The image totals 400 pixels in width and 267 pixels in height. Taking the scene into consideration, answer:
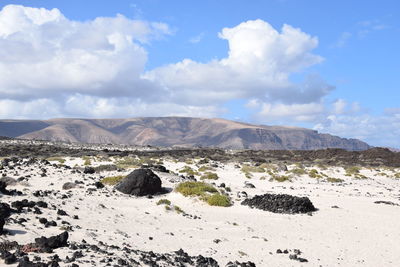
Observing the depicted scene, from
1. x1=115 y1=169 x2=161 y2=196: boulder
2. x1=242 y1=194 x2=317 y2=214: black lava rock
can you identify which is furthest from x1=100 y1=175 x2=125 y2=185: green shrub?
x1=242 y1=194 x2=317 y2=214: black lava rock

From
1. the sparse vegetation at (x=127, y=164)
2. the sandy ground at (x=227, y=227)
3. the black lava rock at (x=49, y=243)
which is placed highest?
the sparse vegetation at (x=127, y=164)

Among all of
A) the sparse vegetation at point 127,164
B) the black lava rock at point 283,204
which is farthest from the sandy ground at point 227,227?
the sparse vegetation at point 127,164

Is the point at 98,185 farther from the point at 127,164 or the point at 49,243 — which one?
the point at 127,164

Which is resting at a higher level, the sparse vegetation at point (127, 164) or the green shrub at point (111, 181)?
the sparse vegetation at point (127, 164)

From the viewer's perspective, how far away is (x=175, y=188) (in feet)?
77.3

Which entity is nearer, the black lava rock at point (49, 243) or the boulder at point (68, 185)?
the black lava rock at point (49, 243)

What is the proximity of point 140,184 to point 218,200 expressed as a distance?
16.1 feet

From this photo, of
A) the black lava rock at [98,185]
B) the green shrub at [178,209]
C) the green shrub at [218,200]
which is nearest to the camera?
the green shrub at [178,209]

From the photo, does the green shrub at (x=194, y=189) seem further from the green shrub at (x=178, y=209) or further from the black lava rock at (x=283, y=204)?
the green shrub at (x=178, y=209)

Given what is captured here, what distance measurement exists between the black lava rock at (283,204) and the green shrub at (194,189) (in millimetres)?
2739

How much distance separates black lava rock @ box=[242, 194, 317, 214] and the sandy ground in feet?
1.79

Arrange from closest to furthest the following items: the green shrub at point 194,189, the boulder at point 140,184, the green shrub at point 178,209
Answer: the green shrub at point 178,209, the green shrub at point 194,189, the boulder at point 140,184

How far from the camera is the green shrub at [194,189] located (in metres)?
22.2

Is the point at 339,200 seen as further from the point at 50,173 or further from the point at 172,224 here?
the point at 50,173
